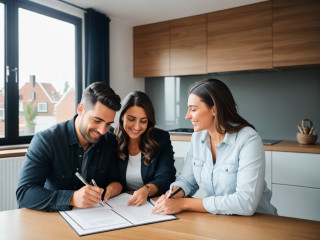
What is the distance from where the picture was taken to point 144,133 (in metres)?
1.95

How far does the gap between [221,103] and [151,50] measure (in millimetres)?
2827

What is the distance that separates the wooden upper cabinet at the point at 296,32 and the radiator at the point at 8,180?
2.82 meters

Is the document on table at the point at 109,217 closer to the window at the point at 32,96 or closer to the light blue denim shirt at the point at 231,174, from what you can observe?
Answer: the light blue denim shirt at the point at 231,174

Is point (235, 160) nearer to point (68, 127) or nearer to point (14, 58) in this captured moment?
point (68, 127)

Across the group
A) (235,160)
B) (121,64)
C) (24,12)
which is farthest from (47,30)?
(235,160)

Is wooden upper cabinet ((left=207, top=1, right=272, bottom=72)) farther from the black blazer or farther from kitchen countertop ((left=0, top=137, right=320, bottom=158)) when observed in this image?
the black blazer

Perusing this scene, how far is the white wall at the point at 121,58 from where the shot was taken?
4.05 meters

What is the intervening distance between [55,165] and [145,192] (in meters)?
0.48

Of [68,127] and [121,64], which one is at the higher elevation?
[121,64]

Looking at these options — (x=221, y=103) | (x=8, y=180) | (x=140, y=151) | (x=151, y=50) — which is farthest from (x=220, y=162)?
(x=151, y=50)

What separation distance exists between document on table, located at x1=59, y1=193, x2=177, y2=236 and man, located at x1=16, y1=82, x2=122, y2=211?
1.9 inches

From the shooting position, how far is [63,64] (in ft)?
11.7

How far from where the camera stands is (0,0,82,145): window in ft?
9.68

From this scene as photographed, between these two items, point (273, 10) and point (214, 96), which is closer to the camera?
point (214, 96)
